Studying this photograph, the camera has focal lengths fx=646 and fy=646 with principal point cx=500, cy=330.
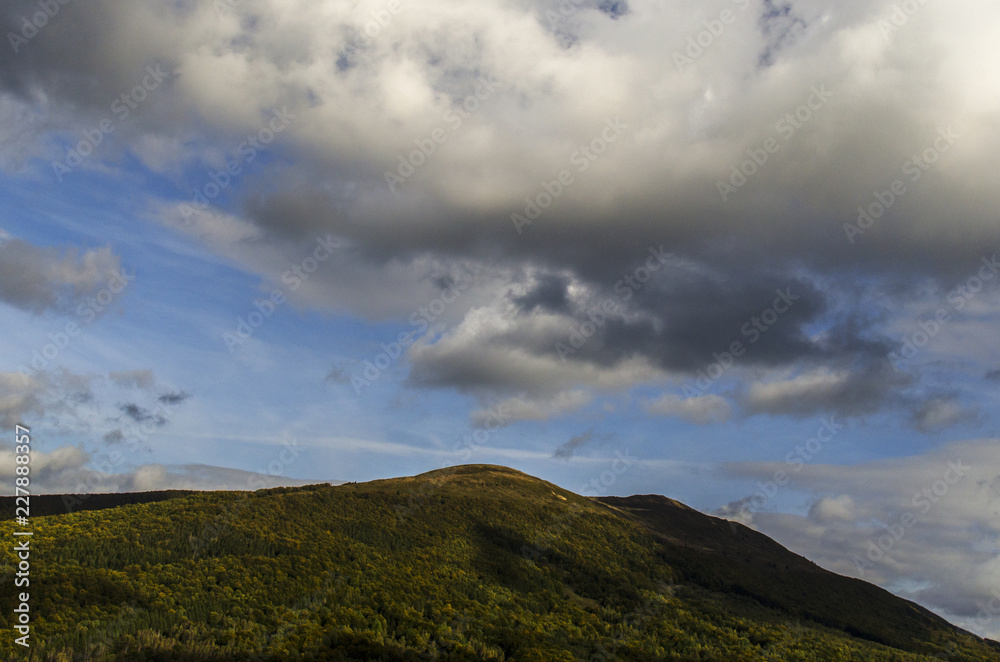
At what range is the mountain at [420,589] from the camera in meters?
46.2

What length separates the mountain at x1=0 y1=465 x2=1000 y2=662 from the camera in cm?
4616

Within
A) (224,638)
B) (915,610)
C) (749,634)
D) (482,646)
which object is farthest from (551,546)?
(915,610)

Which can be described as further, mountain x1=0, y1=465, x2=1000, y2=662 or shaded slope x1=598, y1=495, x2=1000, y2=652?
shaded slope x1=598, y1=495, x2=1000, y2=652

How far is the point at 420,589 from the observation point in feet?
208

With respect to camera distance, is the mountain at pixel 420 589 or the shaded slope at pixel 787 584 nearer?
the mountain at pixel 420 589

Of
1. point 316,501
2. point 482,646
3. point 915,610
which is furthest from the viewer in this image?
point 915,610

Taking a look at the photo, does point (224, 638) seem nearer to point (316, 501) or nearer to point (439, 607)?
point (439, 607)

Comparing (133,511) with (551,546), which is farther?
(551,546)

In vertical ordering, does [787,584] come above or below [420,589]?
above

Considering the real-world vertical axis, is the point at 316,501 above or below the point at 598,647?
above

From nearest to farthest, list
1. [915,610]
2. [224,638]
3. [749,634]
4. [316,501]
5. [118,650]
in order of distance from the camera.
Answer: [118,650] → [224,638] → [749,634] → [316,501] → [915,610]

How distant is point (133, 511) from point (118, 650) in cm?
3487

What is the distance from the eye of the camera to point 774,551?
484 feet

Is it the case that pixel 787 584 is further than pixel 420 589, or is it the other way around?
pixel 787 584
